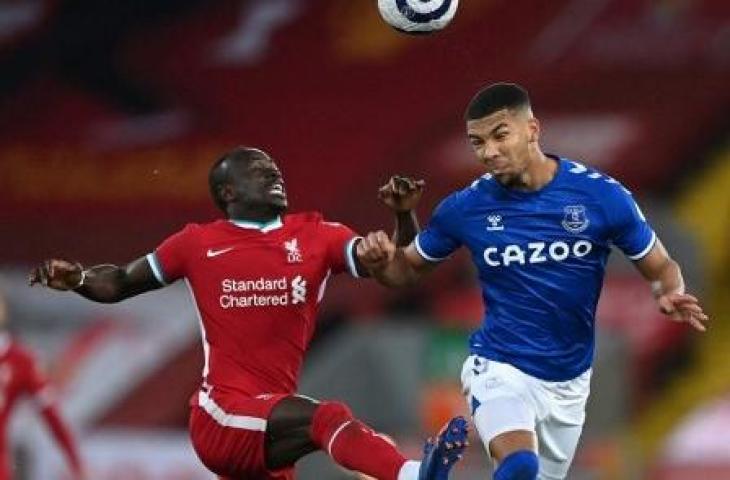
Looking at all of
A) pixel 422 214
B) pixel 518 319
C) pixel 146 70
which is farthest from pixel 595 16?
pixel 518 319

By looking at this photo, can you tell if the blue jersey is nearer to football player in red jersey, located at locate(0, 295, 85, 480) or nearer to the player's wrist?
the player's wrist

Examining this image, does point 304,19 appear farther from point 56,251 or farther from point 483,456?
point 483,456

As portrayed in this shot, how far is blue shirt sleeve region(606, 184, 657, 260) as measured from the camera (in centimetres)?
752

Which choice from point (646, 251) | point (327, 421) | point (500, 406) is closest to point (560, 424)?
point (500, 406)

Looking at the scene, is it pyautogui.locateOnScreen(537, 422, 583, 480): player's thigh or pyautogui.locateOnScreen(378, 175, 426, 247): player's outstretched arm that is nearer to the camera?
pyautogui.locateOnScreen(378, 175, 426, 247): player's outstretched arm

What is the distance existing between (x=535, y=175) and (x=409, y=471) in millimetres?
1197

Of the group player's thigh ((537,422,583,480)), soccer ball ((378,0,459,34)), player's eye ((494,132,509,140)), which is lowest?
player's thigh ((537,422,583,480))

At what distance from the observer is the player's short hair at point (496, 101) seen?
745cm

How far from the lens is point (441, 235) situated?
779cm

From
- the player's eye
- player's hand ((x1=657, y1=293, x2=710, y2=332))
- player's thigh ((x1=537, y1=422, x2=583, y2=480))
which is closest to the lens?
player's hand ((x1=657, y1=293, x2=710, y2=332))

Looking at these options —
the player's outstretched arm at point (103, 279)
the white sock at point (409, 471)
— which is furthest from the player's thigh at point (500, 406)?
the player's outstretched arm at point (103, 279)

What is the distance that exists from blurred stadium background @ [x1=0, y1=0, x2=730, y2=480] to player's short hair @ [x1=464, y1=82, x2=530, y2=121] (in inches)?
268

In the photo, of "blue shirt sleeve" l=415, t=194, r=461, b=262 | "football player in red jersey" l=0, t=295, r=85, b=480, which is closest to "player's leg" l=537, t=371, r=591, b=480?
"blue shirt sleeve" l=415, t=194, r=461, b=262

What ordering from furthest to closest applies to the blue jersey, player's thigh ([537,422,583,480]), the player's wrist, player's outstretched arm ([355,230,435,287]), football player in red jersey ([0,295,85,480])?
football player in red jersey ([0,295,85,480]) → the player's wrist → player's thigh ([537,422,583,480]) → player's outstretched arm ([355,230,435,287]) → the blue jersey
